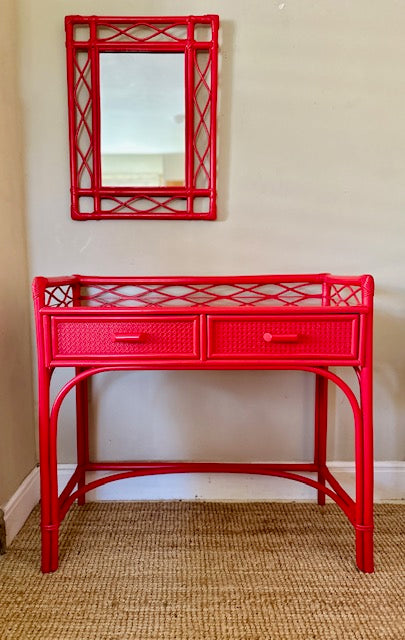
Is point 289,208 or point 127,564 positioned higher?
point 289,208

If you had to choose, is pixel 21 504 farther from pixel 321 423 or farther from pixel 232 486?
pixel 321 423

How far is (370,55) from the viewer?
1.49 meters

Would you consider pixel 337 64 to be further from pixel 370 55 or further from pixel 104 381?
pixel 104 381

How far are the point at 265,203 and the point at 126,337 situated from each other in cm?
71

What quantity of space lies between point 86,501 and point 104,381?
0.43 metres

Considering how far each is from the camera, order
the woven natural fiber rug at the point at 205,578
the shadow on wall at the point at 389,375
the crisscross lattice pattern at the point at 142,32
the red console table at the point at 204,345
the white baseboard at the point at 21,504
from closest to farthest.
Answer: the woven natural fiber rug at the point at 205,578 < the red console table at the point at 204,345 < the white baseboard at the point at 21,504 < the crisscross lattice pattern at the point at 142,32 < the shadow on wall at the point at 389,375

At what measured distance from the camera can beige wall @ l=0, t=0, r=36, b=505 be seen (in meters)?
1.39

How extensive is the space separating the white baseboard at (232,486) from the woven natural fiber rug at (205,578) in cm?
6

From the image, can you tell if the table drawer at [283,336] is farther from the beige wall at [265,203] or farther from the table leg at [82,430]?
the table leg at [82,430]

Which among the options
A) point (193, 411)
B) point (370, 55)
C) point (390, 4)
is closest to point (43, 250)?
point (193, 411)

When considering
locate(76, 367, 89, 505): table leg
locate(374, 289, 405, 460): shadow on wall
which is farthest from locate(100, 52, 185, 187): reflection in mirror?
locate(374, 289, 405, 460): shadow on wall

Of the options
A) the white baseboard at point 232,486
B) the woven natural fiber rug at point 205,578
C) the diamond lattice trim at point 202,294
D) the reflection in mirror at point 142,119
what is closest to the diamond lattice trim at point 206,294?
the diamond lattice trim at point 202,294

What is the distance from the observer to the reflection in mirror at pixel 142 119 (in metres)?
1.48

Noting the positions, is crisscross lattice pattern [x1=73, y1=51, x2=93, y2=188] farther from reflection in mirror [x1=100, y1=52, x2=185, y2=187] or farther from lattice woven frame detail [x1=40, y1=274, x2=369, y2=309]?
lattice woven frame detail [x1=40, y1=274, x2=369, y2=309]
